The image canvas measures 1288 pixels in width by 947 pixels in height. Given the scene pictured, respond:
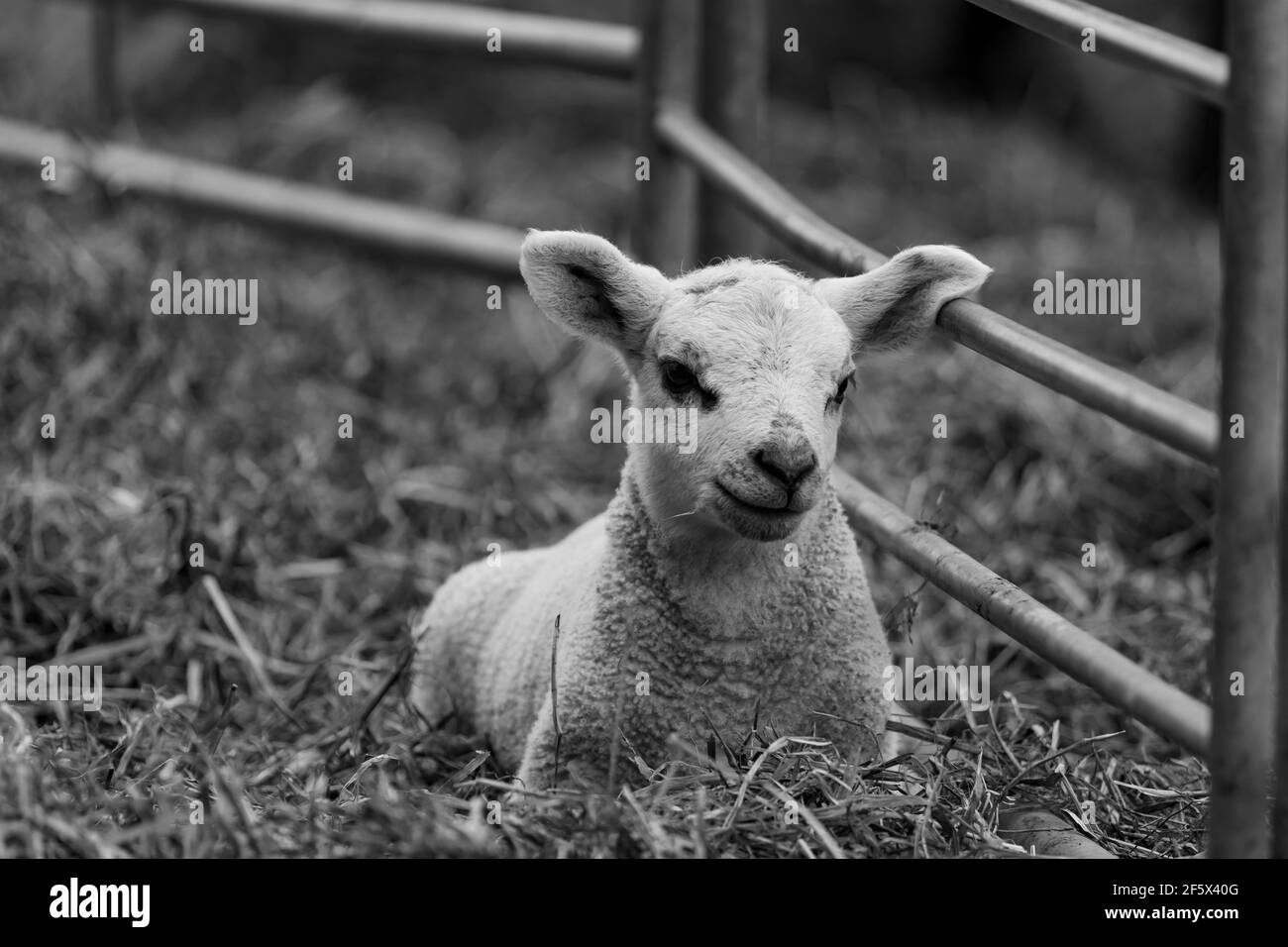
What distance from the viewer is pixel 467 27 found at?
211 inches

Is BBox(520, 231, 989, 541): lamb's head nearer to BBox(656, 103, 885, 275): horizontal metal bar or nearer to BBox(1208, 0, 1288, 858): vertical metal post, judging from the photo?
BBox(656, 103, 885, 275): horizontal metal bar

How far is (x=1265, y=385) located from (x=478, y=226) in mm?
3743

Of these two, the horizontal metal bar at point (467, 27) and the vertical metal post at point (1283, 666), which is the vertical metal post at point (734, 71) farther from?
the vertical metal post at point (1283, 666)

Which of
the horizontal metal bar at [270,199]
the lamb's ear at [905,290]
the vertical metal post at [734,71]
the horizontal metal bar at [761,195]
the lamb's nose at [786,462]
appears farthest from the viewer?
the horizontal metal bar at [270,199]

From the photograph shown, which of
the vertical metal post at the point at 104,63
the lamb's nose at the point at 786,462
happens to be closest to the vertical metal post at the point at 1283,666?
the lamb's nose at the point at 786,462

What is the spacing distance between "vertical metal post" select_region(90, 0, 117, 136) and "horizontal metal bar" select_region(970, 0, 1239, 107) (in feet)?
14.8

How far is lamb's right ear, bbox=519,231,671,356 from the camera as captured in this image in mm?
2914

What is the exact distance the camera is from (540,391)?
5.28 m

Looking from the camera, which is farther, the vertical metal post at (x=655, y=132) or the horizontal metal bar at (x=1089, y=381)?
the vertical metal post at (x=655, y=132)

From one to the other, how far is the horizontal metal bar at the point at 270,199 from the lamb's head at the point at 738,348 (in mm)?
2219

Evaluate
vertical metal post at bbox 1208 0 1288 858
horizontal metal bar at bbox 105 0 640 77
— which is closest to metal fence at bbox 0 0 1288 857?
vertical metal post at bbox 1208 0 1288 858

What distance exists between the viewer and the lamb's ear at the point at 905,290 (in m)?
2.90

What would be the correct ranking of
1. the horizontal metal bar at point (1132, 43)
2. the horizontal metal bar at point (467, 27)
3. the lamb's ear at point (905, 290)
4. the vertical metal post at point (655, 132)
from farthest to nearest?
1. the horizontal metal bar at point (467, 27)
2. the vertical metal post at point (655, 132)
3. the lamb's ear at point (905, 290)
4. the horizontal metal bar at point (1132, 43)
